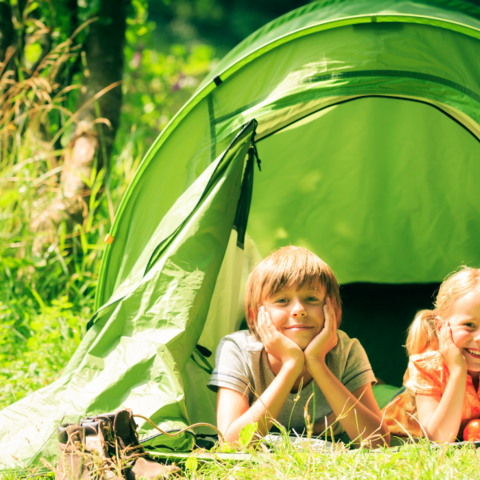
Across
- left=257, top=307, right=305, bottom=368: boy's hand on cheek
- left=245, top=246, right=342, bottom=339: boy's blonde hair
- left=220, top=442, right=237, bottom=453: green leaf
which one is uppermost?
left=245, top=246, right=342, bottom=339: boy's blonde hair

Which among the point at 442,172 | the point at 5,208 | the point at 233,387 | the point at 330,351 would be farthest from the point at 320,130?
the point at 5,208

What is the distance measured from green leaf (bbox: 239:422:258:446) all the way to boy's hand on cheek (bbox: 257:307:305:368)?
201mm

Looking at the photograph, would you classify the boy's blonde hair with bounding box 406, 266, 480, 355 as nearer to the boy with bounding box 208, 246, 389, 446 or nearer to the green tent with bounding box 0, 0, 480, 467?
the boy with bounding box 208, 246, 389, 446

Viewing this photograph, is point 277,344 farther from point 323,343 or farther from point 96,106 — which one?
point 96,106

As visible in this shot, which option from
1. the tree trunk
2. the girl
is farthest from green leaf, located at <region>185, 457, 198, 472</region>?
the tree trunk

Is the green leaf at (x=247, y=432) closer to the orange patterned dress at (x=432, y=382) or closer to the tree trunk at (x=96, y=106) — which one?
the orange patterned dress at (x=432, y=382)

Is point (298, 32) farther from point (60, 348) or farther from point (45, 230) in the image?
point (45, 230)

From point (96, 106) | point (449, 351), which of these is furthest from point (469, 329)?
point (96, 106)

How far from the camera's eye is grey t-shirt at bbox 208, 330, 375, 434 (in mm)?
1486

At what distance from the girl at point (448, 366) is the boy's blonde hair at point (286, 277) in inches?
10.9

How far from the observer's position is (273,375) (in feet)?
5.01

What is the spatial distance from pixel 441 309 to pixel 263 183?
1.15 m

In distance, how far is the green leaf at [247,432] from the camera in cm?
127

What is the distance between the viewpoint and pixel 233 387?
143 cm
